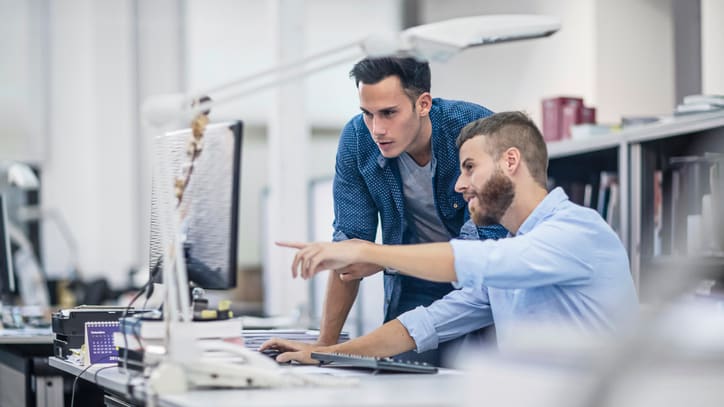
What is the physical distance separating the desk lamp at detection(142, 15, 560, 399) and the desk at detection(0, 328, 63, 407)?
3.91 feet

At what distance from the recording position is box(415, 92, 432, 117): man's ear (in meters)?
2.50

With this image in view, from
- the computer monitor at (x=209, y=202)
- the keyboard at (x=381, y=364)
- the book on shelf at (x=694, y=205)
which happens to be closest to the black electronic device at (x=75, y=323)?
the computer monitor at (x=209, y=202)

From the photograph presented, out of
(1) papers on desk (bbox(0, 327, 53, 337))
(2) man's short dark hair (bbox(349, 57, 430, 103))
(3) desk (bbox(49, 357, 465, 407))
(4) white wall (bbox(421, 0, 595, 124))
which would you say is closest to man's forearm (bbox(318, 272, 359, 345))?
(2) man's short dark hair (bbox(349, 57, 430, 103))

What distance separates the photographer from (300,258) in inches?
71.1

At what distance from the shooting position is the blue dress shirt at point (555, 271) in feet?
6.15

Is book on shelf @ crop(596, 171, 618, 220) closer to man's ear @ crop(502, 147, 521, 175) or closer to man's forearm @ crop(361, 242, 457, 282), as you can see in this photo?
man's ear @ crop(502, 147, 521, 175)

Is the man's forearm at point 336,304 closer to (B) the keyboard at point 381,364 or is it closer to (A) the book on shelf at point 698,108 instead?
(B) the keyboard at point 381,364

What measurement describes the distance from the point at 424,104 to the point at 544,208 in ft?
1.94

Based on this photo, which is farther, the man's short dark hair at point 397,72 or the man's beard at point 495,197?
the man's short dark hair at point 397,72

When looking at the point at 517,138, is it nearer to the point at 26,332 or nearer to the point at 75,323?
the point at 75,323

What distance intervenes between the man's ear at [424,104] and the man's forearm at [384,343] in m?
0.58

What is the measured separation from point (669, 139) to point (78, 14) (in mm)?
5435

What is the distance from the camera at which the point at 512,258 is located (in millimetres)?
1874

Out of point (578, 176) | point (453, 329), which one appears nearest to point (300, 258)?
point (453, 329)
